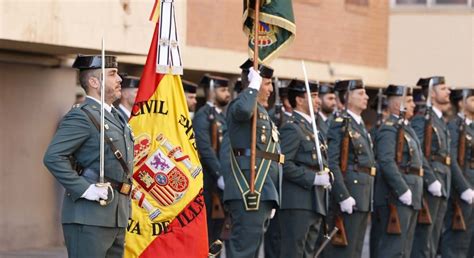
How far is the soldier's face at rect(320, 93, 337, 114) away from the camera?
14.0 meters

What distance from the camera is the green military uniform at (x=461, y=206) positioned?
15016 millimetres

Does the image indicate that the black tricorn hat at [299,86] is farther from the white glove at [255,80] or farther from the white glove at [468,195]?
the white glove at [468,195]

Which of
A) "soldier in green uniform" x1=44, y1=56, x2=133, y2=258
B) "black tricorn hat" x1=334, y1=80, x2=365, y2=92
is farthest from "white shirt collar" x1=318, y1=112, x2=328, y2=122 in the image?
"soldier in green uniform" x1=44, y1=56, x2=133, y2=258

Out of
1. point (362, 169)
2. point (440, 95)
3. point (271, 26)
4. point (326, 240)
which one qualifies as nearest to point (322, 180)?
point (326, 240)

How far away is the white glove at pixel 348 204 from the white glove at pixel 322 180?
0.65 metres

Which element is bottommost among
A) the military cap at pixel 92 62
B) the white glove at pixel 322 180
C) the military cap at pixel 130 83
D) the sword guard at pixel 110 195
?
the white glove at pixel 322 180

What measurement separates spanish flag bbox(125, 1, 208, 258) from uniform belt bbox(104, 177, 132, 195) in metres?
1.21

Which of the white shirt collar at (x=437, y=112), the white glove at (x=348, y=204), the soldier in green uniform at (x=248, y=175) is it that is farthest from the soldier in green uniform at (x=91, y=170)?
the white shirt collar at (x=437, y=112)

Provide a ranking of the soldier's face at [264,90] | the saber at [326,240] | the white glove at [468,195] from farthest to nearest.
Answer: the white glove at [468,195] < the saber at [326,240] < the soldier's face at [264,90]

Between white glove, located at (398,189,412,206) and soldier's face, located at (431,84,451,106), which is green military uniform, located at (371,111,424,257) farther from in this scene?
soldier's face, located at (431,84,451,106)

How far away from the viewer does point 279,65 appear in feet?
66.0

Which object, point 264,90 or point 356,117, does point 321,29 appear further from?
point 264,90

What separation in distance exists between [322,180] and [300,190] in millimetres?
222

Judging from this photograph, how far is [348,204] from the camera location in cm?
1262
